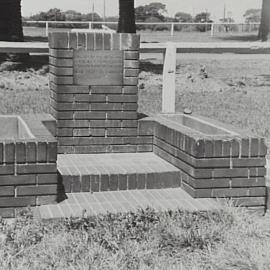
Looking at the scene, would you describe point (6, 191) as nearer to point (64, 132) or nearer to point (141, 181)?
point (141, 181)

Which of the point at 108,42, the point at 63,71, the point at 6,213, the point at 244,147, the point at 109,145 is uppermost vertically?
the point at 108,42

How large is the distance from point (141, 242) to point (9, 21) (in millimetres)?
14397

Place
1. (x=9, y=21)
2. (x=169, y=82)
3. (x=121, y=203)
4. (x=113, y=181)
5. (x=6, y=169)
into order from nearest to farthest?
1. (x=6, y=169)
2. (x=121, y=203)
3. (x=113, y=181)
4. (x=169, y=82)
5. (x=9, y=21)

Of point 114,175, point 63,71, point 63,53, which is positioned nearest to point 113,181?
point 114,175

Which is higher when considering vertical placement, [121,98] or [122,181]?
[121,98]

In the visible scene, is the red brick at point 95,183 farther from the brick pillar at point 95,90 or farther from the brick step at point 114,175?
the brick pillar at point 95,90

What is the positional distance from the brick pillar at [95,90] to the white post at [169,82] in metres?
1.40

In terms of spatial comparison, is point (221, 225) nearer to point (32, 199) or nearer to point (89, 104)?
point (32, 199)

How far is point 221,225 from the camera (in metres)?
5.31

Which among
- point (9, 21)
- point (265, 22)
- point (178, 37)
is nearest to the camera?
point (9, 21)

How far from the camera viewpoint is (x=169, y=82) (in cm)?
908

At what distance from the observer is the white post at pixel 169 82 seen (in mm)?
9008

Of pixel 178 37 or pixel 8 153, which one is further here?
pixel 178 37

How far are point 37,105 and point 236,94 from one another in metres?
4.96
